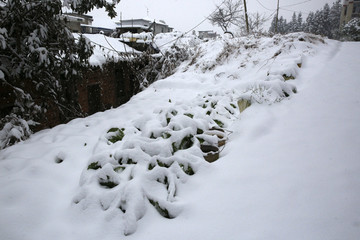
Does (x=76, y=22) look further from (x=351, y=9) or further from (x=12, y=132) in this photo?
(x=351, y=9)

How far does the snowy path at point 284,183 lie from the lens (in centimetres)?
146

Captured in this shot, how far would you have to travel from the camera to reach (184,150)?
2602 millimetres

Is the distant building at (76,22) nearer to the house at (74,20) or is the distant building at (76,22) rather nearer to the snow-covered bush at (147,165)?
the house at (74,20)

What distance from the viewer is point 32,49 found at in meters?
4.09

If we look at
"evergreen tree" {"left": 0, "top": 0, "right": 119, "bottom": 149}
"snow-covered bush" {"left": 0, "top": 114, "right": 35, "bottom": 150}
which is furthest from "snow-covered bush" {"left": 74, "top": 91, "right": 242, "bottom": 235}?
"evergreen tree" {"left": 0, "top": 0, "right": 119, "bottom": 149}

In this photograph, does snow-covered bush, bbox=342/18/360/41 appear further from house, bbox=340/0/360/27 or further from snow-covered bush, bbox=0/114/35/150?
snow-covered bush, bbox=0/114/35/150

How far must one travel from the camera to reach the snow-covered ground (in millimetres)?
1583

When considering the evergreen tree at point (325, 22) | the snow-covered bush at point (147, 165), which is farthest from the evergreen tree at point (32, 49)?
the evergreen tree at point (325, 22)

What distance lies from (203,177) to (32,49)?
4014 millimetres

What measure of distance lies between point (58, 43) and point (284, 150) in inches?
193

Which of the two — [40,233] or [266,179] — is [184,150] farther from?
[40,233]

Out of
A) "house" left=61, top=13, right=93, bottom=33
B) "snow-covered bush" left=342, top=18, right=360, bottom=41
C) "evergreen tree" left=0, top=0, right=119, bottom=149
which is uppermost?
"house" left=61, top=13, right=93, bottom=33

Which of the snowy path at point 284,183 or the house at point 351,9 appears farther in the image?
the house at point 351,9

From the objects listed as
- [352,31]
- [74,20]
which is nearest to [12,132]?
[74,20]
